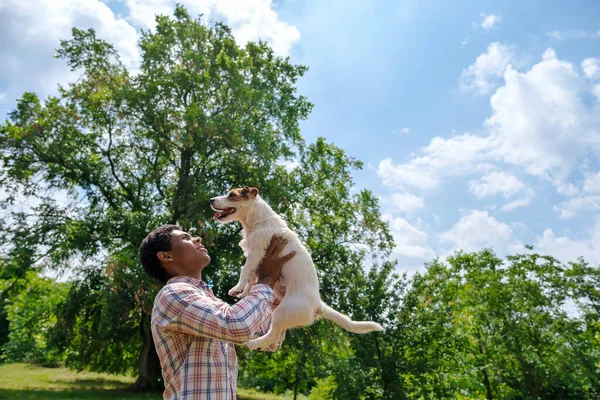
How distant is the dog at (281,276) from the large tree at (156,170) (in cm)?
1228

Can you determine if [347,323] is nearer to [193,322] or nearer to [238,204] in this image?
[238,204]

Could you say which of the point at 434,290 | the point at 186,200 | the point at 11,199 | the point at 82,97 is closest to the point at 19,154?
the point at 11,199

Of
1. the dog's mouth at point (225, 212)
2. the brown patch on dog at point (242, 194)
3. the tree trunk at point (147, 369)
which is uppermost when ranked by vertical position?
the brown patch on dog at point (242, 194)

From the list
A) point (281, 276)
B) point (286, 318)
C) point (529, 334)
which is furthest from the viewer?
point (529, 334)

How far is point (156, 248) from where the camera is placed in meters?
2.66

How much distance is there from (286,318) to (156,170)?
1762cm

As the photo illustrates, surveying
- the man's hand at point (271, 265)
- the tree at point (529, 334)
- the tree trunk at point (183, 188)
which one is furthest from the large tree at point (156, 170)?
the man's hand at point (271, 265)

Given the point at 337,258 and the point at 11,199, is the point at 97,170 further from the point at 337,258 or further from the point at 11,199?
the point at 337,258

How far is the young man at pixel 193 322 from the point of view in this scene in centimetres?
223

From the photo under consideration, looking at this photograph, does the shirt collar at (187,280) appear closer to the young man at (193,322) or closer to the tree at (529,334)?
the young man at (193,322)

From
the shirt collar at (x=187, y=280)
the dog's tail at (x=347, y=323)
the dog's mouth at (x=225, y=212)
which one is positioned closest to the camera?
the shirt collar at (x=187, y=280)

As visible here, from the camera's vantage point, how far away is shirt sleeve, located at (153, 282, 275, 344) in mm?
2209

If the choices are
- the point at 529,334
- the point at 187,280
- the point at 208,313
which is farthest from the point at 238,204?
the point at 529,334

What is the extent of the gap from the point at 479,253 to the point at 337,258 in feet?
67.0
